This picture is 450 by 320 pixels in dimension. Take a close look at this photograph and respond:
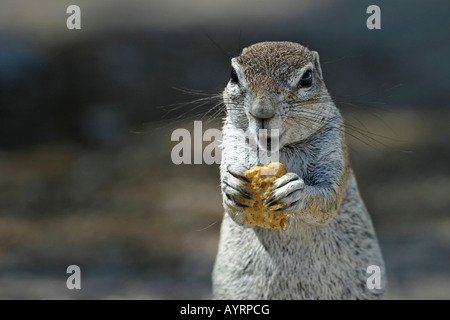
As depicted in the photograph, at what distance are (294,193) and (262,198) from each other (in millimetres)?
147

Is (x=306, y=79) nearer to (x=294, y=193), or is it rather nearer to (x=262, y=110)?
(x=262, y=110)

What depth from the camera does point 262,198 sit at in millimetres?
2898

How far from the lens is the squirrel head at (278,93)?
280cm

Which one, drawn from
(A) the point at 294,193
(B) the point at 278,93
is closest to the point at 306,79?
(B) the point at 278,93

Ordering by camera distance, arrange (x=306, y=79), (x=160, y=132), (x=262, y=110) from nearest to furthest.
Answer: (x=262, y=110)
(x=306, y=79)
(x=160, y=132)

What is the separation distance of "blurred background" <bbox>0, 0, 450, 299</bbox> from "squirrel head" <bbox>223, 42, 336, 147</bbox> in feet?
5.37

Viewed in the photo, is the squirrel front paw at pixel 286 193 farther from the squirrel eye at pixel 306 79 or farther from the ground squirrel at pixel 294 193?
the squirrel eye at pixel 306 79

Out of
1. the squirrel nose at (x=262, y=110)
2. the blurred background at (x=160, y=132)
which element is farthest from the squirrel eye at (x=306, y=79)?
the blurred background at (x=160, y=132)

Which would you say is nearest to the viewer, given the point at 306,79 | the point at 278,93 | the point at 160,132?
the point at 278,93

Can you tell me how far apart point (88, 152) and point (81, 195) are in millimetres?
638

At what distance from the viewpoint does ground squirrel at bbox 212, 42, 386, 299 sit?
2.88 metres

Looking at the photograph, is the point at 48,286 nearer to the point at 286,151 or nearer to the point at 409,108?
the point at 286,151

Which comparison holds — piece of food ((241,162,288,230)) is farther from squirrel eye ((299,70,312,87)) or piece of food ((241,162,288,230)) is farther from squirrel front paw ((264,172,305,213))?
squirrel eye ((299,70,312,87))

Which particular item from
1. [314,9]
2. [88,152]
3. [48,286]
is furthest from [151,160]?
[314,9]
